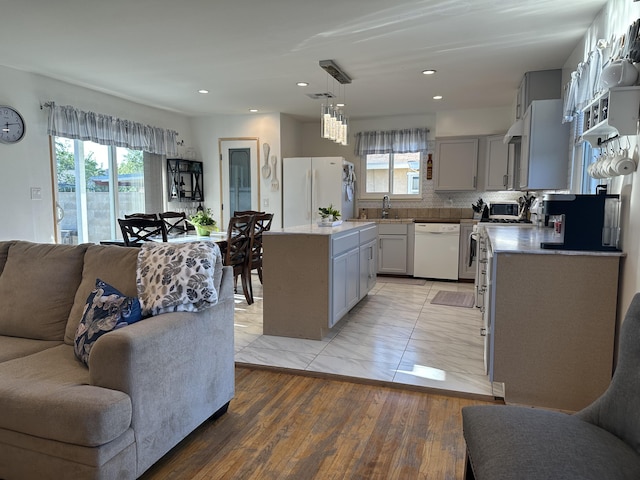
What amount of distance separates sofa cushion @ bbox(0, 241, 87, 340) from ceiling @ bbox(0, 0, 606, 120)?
1673 millimetres

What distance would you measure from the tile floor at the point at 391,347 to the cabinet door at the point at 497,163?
7.25ft

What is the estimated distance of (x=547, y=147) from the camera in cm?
362

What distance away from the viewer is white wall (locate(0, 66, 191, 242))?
4.00 metres

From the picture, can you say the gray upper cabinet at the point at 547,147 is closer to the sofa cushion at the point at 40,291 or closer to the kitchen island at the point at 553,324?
the kitchen island at the point at 553,324

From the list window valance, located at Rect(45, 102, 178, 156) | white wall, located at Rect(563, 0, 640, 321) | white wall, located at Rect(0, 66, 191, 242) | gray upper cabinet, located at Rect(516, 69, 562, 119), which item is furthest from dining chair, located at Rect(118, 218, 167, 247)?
gray upper cabinet, located at Rect(516, 69, 562, 119)

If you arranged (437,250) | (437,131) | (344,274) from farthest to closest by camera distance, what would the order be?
(437,131) → (437,250) → (344,274)

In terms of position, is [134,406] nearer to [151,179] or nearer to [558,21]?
[558,21]

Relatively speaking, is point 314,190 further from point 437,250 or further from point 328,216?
point 328,216

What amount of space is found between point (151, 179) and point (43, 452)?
4.95 meters

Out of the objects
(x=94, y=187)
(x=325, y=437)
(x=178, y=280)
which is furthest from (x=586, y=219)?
(x=94, y=187)

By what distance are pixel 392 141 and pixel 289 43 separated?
11.1 ft

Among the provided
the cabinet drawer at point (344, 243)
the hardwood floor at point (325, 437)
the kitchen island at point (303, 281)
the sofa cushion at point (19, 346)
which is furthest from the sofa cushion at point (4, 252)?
the cabinet drawer at point (344, 243)

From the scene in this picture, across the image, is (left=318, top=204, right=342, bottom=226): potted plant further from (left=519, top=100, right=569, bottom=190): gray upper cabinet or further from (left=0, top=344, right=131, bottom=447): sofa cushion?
(left=0, top=344, right=131, bottom=447): sofa cushion

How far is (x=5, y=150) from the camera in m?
3.97
